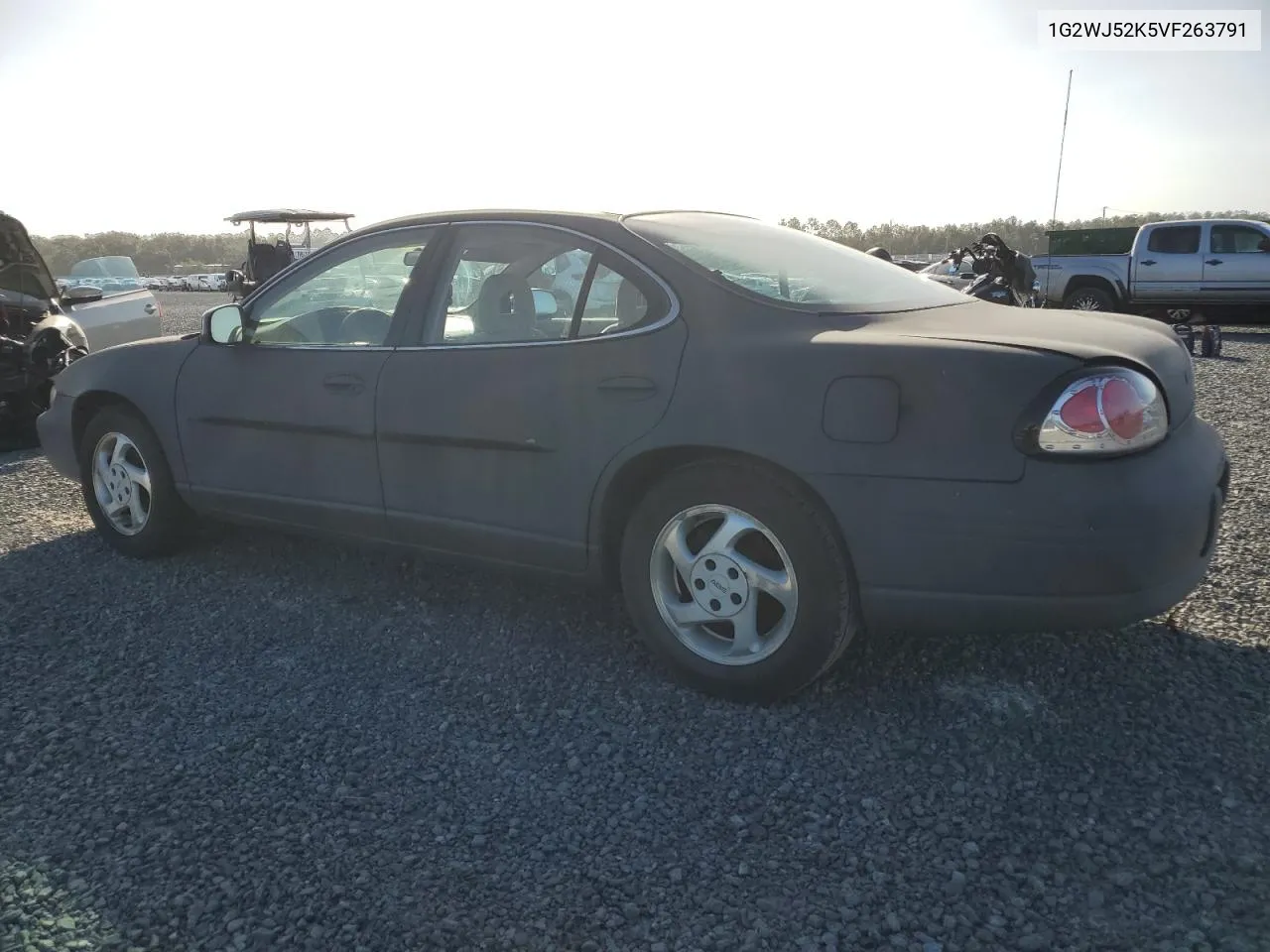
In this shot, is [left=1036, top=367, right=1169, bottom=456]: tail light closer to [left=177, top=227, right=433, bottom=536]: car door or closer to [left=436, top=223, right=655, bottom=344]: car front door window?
[left=436, top=223, right=655, bottom=344]: car front door window

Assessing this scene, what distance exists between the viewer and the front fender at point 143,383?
4.42 meters

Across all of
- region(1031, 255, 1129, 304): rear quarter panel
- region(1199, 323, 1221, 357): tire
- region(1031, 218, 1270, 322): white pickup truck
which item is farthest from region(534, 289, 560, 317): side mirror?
region(1031, 218, 1270, 322): white pickup truck

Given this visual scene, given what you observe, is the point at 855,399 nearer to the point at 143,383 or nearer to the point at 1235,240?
the point at 143,383

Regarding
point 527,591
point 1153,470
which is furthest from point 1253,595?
point 527,591

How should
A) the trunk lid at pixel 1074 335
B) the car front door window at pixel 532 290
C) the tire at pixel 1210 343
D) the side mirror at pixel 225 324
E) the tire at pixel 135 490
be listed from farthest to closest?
the tire at pixel 1210 343
the tire at pixel 135 490
the side mirror at pixel 225 324
the car front door window at pixel 532 290
the trunk lid at pixel 1074 335

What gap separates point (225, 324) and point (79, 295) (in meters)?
5.31

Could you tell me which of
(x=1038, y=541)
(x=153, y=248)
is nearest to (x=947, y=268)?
(x=1038, y=541)

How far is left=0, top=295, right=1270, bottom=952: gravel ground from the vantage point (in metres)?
2.18

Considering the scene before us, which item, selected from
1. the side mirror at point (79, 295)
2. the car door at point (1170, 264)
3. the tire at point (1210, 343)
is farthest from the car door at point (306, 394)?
the car door at point (1170, 264)

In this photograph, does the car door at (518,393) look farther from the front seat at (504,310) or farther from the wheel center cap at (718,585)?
the wheel center cap at (718,585)

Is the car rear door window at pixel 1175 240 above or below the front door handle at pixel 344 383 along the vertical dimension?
below

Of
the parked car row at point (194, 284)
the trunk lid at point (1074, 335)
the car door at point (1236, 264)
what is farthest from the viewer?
the parked car row at point (194, 284)

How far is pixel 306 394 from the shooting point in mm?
3939

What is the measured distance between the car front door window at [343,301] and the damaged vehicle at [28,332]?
4522 millimetres
